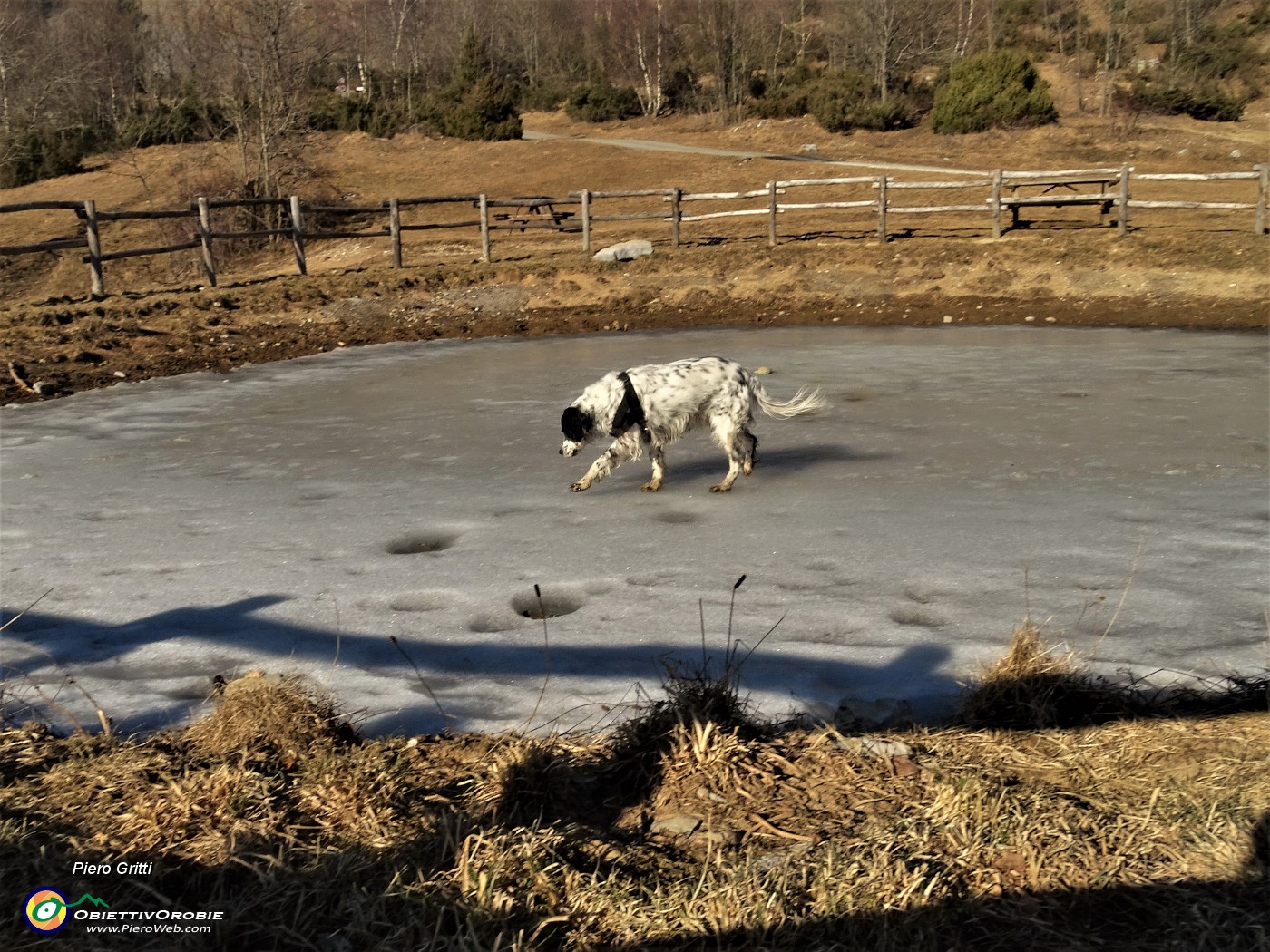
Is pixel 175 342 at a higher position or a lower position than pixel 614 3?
lower

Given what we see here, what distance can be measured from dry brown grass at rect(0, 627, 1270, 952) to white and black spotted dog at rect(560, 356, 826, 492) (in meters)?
3.87

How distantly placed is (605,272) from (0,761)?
53.5 ft

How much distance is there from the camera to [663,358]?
13.5 metres

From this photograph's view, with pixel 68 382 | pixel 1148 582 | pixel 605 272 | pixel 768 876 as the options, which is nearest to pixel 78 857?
pixel 768 876

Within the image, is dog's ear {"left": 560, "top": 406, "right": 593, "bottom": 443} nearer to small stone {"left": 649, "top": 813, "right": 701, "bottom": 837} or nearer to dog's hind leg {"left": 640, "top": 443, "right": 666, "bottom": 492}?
dog's hind leg {"left": 640, "top": 443, "right": 666, "bottom": 492}

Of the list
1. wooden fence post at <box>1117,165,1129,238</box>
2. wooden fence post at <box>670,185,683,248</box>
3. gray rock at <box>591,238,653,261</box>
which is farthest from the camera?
wooden fence post at <box>670,185,683,248</box>

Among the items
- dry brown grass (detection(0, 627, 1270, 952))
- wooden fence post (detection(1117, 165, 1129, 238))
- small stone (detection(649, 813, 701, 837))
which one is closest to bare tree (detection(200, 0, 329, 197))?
wooden fence post (detection(1117, 165, 1129, 238))

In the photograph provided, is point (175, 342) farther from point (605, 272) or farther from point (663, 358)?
point (605, 272)

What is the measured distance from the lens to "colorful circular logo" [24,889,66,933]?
287 cm

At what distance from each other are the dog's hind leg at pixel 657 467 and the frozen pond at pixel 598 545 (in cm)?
11

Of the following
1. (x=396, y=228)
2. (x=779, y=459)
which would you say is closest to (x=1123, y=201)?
(x=396, y=228)

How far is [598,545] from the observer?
6.69 meters

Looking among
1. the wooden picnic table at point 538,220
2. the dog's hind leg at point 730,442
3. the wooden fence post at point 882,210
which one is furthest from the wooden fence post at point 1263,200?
the dog's hind leg at point 730,442

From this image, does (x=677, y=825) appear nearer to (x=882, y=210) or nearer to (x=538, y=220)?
(x=882, y=210)
